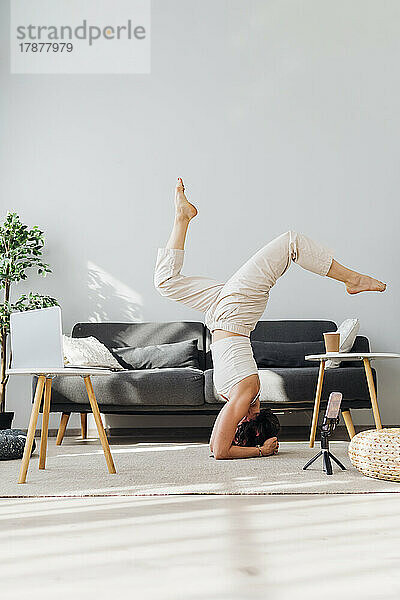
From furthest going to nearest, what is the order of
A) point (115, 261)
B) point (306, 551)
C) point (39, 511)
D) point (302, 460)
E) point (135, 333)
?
1. point (115, 261)
2. point (135, 333)
3. point (302, 460)
4. point (39, 511)
5. point (306, 551)

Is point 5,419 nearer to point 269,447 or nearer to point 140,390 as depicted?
point 140,390

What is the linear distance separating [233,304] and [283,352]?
4.69 ft

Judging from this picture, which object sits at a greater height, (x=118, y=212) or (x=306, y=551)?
(x=118, y=212)

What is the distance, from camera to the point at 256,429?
3.46m

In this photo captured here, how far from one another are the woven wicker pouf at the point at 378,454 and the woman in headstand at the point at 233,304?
0.64 m

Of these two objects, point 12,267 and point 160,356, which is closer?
point 160,356

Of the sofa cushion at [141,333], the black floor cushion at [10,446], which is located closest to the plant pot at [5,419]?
the sofa cushion at [141,333]

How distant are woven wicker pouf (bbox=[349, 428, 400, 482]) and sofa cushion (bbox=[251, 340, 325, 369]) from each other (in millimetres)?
1795

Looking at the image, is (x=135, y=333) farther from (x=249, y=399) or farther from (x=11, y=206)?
(x=249, y=399)

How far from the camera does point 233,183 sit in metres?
5.36

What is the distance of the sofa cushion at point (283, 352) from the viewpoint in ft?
15.1

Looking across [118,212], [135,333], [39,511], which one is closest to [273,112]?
[118,212]

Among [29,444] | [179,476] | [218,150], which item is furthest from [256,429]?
[218,150]

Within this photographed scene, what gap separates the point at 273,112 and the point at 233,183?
0.62 m
